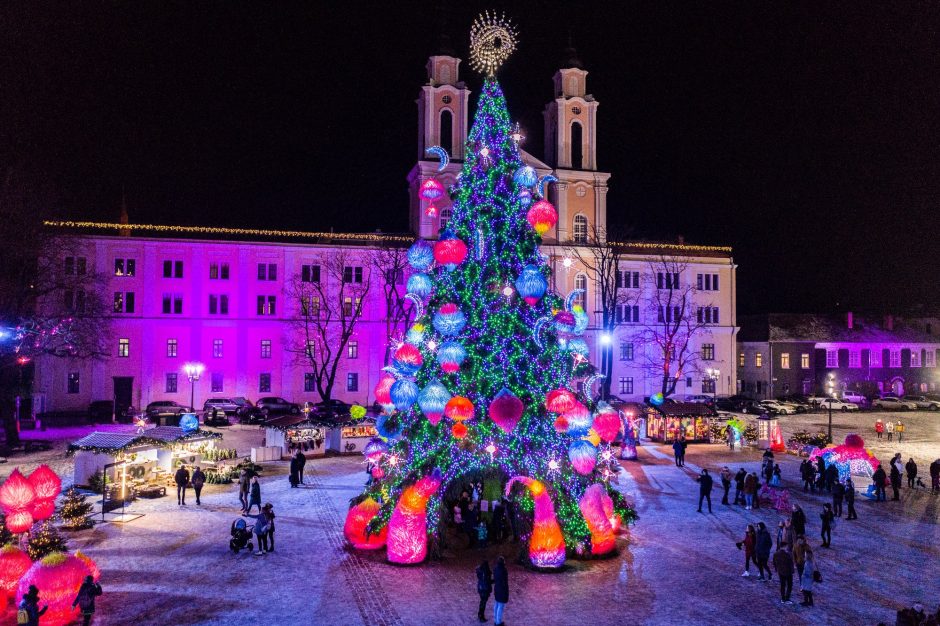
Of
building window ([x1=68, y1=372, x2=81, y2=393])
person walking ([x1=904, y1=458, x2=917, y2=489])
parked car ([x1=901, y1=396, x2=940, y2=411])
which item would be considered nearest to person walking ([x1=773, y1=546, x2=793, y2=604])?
person walking ([x1=904, y1=458, x2=917, y2=489])

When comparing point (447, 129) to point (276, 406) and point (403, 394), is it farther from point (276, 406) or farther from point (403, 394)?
point (403, 394)

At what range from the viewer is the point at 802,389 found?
2399 inches

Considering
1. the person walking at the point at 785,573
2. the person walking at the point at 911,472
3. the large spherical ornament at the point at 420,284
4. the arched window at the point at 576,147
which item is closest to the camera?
the person walking at the point at 785,573

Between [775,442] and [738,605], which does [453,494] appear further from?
[775,442]

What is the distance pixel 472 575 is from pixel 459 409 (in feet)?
12.9

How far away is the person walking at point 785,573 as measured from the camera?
1388 centimetres

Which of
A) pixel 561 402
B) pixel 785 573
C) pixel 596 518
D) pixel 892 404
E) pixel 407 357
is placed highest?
pixel 407 357

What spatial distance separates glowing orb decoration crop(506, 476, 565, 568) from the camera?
15375 mm

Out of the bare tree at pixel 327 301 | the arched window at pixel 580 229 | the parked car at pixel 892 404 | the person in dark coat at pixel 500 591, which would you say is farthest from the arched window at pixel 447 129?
the parked car at pixel 892 404

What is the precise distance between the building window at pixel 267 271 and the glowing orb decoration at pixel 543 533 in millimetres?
38401

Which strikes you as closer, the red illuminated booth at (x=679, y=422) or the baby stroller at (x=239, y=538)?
the baby stroller at (x=239, y=538)

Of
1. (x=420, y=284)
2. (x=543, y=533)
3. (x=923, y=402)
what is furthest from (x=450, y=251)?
(x=923, y=402)

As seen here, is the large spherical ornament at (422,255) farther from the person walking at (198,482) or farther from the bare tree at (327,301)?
the bare tree at (327,301)

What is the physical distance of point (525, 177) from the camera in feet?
53.3
